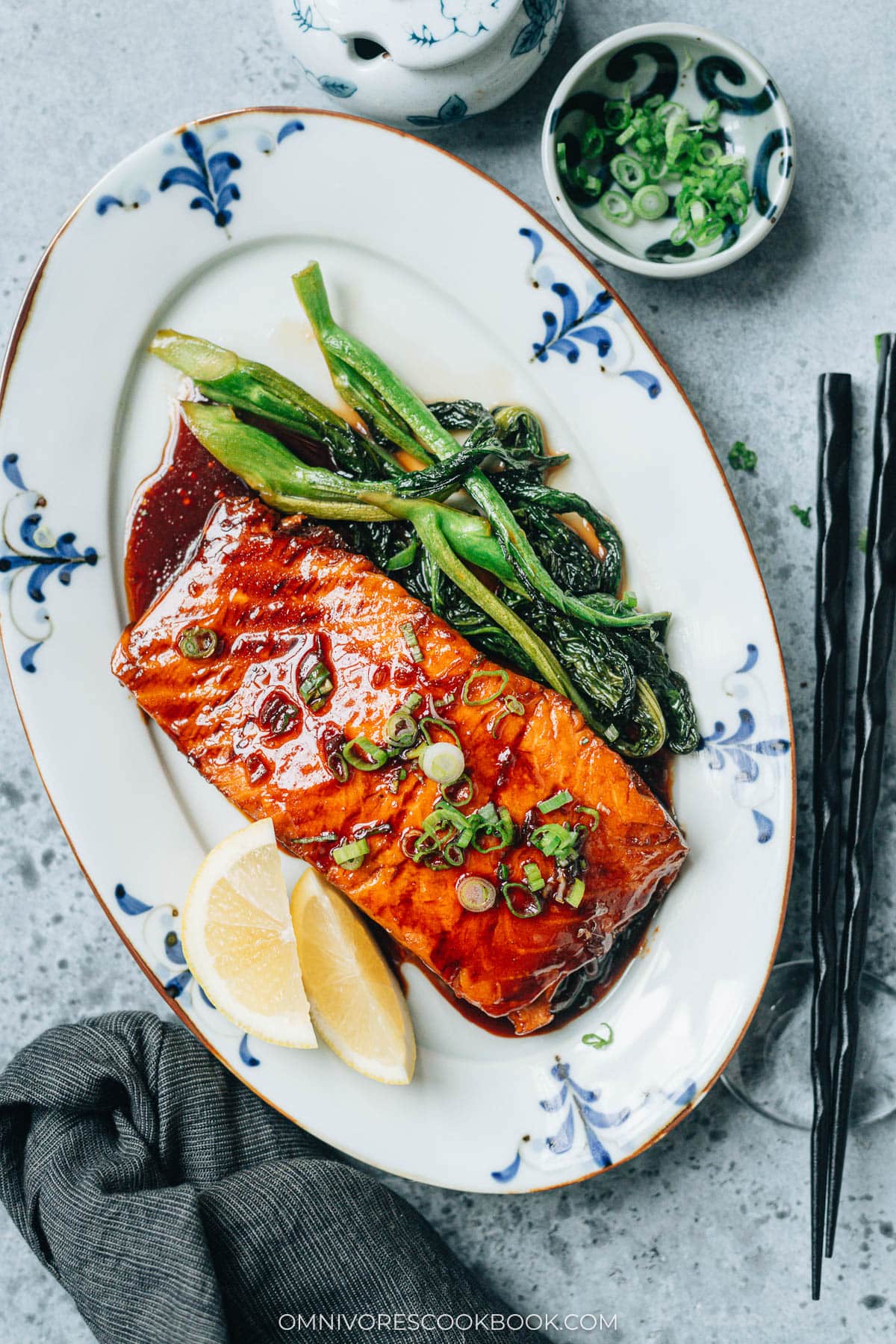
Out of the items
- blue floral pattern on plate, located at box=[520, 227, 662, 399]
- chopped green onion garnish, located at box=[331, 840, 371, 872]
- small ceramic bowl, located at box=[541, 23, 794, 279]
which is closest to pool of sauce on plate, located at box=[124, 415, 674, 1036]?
chopped green onion garnish, located at box=[331, 840, 371, 872]

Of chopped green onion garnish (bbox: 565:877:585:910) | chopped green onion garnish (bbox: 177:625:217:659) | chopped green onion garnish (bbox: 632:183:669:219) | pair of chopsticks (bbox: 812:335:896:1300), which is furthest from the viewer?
chopped green onion garnish (bbox: 632:183:669:219)

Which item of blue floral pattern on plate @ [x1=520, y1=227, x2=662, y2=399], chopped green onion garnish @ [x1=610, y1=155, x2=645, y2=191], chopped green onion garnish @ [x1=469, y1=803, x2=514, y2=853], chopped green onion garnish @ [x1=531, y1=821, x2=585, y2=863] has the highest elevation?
chopped green onion garnish @ [x1=610, y1=155, x2=645, y2=191]

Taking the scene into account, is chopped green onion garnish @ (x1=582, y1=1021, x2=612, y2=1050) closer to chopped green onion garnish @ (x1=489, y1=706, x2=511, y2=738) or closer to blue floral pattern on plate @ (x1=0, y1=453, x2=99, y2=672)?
chopped green onion garnish @ (x1=489, y1=706, x2=511, y2=738)

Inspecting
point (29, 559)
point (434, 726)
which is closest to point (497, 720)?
point (434, 726)

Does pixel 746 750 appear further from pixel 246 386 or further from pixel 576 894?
pixel 246 386

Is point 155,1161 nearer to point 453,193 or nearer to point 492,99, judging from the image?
point 453,193

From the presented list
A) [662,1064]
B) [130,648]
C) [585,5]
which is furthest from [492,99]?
[662,1064]
